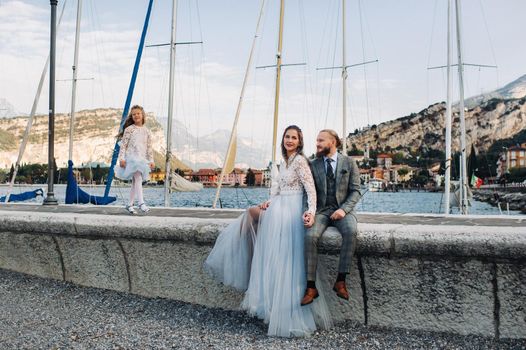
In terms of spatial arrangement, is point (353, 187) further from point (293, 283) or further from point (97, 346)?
point (97, 346)

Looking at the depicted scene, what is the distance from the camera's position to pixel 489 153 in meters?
164

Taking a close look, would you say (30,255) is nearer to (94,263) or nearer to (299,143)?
(94,263)

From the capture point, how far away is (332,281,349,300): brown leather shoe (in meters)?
5.66

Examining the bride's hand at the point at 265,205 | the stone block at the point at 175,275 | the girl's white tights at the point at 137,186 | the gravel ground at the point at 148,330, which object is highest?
the girl's white tights at the point at 137,186

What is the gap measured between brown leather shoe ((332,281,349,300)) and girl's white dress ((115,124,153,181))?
4796mm

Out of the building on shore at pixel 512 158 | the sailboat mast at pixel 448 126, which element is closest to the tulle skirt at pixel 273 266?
the sailboat mast at pixel 448 126

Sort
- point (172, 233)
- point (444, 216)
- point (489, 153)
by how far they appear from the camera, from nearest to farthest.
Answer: point (172, 233), point (444, 216), point (489, 153)

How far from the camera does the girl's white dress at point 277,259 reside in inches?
228

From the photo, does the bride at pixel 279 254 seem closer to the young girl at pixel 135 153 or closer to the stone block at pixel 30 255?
the stone block at pixel 30 255

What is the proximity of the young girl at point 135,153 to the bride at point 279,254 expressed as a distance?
347cm

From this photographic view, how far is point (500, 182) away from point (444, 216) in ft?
495

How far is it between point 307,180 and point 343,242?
2.65 feet

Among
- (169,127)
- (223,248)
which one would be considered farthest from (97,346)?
(169,127)

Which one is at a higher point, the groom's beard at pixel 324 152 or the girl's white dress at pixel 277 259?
the groom's beard at pixel 324 152
